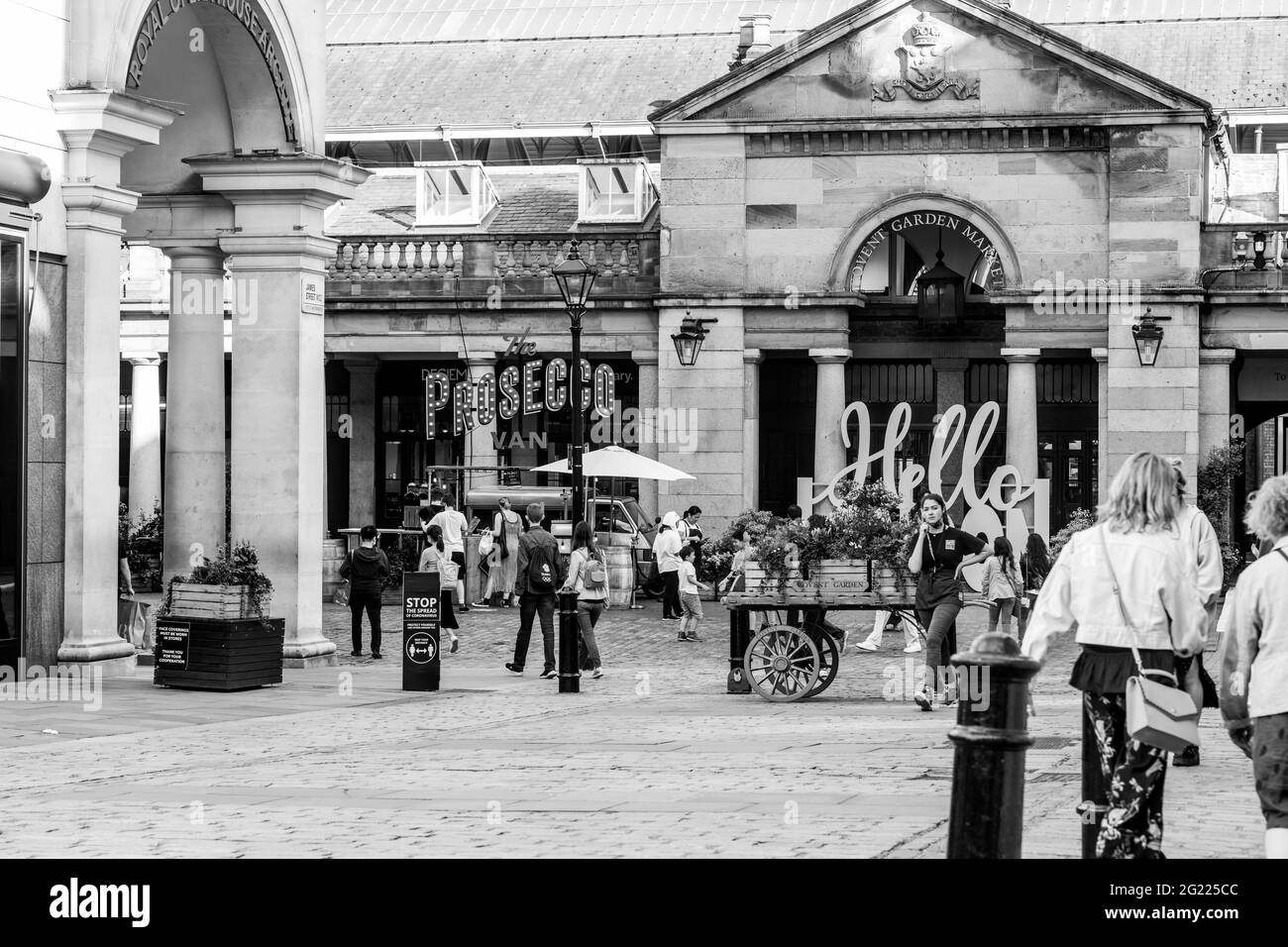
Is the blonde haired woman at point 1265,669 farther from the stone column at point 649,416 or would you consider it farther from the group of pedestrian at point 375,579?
the stone column at point 649,416

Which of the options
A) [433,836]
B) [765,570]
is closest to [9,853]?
[433,836]

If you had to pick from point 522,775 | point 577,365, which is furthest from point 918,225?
point 522,775

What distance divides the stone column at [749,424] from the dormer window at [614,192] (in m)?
5.06

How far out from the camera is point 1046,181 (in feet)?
110

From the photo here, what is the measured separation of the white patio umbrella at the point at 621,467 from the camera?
30.6 meters

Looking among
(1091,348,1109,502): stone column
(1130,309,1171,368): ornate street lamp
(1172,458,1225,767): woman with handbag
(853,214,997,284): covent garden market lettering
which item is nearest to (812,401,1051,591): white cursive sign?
(1091,348,1109,502): stone column

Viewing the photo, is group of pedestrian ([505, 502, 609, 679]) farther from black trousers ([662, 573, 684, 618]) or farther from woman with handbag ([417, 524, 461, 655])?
black trousers ([662, 573, 684, 618])

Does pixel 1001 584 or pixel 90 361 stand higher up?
pixel 90 361

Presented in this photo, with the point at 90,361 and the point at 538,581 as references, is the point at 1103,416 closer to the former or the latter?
the point at 538,581

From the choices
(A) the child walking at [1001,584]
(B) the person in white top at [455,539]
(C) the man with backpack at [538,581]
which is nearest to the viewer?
(A) the child walking at [1001,584]

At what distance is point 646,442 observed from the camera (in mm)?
34906

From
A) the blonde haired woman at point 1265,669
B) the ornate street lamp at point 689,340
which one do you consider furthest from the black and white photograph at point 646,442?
the ornate street lamp at point 689,340

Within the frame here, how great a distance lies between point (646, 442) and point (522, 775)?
935 inches
